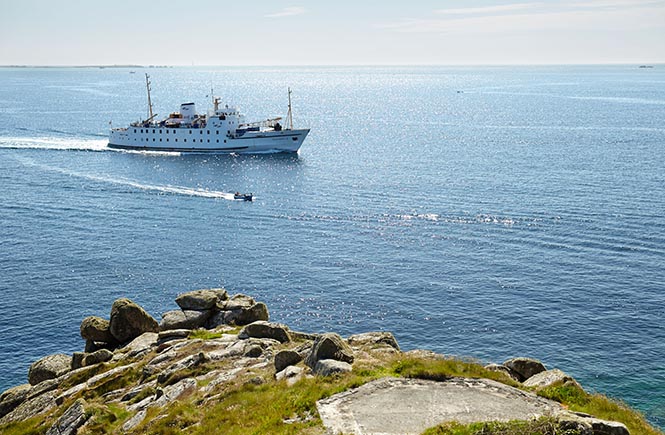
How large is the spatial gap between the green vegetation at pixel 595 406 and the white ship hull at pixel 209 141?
4462 inches

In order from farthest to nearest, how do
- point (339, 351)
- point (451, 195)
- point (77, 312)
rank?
1. point (451, 195)
2. point (77, 312)
3. point (339, 351)

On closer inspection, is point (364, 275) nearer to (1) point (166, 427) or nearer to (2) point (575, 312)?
(2) point (575, 312)

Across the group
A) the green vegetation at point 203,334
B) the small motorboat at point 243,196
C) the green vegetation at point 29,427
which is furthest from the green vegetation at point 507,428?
the small motorboat at point 243,196

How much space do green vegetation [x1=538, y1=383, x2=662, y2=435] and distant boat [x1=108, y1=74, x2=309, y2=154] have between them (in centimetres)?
11303

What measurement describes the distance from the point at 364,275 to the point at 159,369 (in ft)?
105

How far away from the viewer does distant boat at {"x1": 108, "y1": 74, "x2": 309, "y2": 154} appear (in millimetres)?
135625

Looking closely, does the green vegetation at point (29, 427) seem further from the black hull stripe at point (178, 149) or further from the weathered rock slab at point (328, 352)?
the black hull stripe at point (178, 149)

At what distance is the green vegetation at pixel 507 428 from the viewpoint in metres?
20.7

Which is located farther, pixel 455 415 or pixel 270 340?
pixel 270 340

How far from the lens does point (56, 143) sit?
144500mm

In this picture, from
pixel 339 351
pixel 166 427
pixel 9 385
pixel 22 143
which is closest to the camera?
pixel 166 427

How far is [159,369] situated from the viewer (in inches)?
1316

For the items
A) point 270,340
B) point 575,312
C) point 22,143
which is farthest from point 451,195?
point 22,143

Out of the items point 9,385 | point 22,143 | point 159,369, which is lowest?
point 9,385
